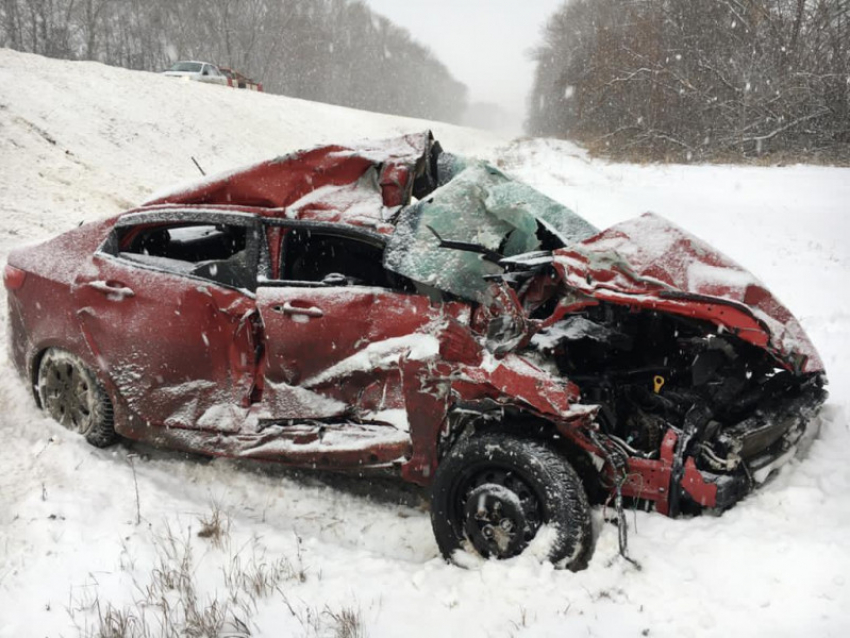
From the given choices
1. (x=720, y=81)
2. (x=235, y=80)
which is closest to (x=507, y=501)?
(x=720, y=81)

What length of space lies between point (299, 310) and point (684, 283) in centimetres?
188

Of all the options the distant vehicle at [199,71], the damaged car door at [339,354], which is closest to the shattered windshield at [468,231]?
the damaged car door at [339,354]

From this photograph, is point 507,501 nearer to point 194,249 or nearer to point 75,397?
point 194,249

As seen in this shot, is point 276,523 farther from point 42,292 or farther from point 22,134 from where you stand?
point 22,134

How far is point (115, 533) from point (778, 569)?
3054mm

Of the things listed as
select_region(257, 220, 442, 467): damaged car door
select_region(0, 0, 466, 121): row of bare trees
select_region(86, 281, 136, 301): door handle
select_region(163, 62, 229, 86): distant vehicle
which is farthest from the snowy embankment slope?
select_region(0, 0, 466, 121): row of bare trees

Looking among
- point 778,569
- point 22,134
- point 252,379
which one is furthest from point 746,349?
point 22,134

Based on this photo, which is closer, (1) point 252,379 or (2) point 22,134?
(1) point 252,379

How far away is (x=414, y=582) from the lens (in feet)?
9.09

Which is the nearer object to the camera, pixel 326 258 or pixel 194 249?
pixel 326 258

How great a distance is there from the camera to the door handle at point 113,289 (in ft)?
11.9

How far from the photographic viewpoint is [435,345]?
9.50ft

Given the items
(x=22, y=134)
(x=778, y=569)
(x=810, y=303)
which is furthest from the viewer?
(x=22, y=134)

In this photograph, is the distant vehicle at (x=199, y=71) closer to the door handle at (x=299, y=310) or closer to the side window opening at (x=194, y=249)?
the side window opening at (x=194, y=249)
